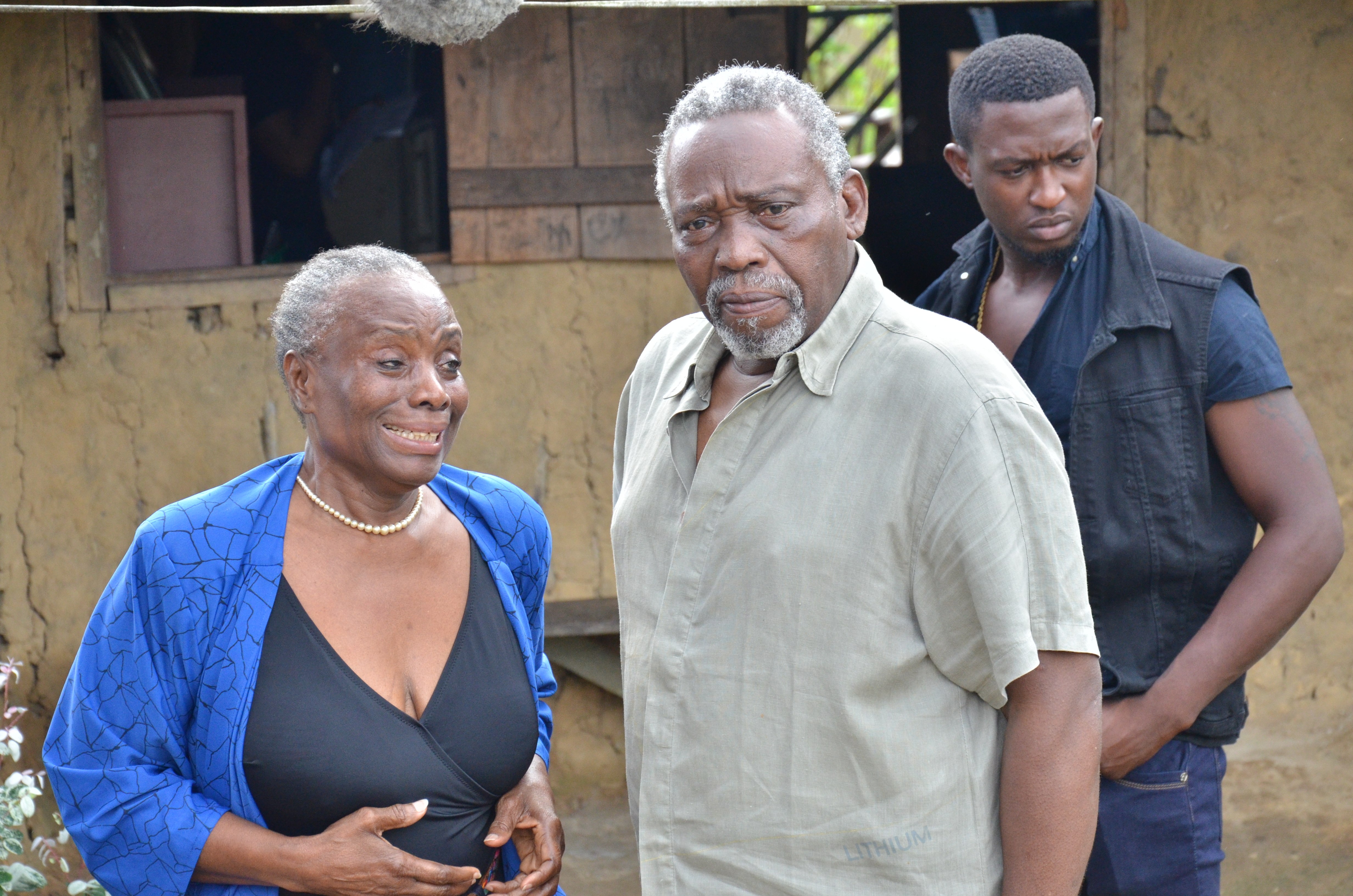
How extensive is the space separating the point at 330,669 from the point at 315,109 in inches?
150

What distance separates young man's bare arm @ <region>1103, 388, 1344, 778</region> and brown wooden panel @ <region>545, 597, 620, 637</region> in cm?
230

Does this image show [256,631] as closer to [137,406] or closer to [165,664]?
[165,664]

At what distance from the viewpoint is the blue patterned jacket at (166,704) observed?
6.42 feet

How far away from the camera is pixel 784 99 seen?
6.09ft

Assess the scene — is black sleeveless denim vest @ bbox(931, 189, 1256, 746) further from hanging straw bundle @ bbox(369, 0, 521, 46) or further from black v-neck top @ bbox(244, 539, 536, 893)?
hanging straw bundle @ bbox(369, 0, 521, 46)

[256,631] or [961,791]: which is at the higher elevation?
[256,631]

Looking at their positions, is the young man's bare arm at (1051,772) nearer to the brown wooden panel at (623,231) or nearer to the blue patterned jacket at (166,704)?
the blue patterned jacket at (166,704)

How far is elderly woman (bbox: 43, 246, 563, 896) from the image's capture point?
6.46 feet

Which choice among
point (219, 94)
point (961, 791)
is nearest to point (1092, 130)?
point (961, 791)

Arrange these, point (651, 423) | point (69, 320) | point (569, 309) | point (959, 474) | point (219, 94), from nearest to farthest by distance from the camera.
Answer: point (959, 474) < point (651, 423) < point (69, 320) < point (569, 309) < point (219, 94)

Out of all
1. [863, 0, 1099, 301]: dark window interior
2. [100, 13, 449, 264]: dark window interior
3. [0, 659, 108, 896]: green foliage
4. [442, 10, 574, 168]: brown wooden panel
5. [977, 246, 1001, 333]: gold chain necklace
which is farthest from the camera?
[863, 0, 1099, 301]: dark window interior

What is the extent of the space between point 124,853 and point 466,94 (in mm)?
2871

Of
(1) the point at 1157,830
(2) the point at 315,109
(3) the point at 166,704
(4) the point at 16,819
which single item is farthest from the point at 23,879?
(2) the point at 315,109

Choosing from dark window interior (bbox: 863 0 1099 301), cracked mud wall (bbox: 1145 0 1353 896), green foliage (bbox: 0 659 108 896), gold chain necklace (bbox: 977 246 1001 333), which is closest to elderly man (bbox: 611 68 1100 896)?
gold chain necklace (bbox: 977 246 1001 333)
